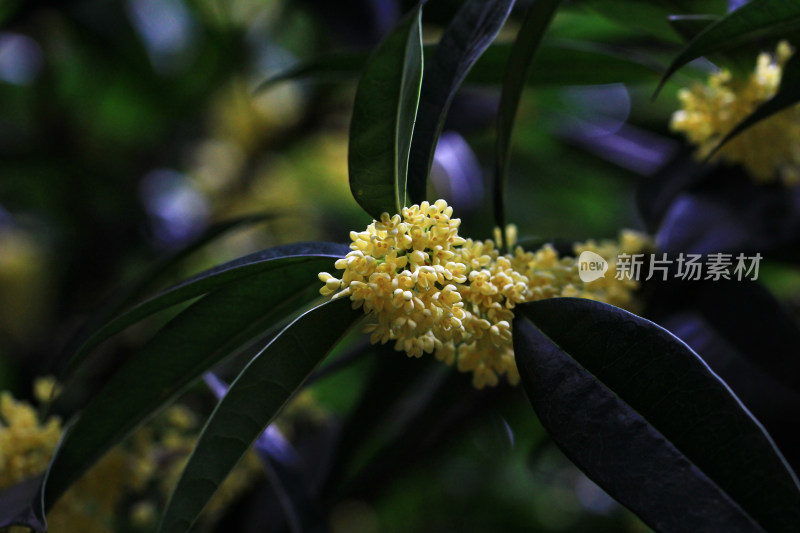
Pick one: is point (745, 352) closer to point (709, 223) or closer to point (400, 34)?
point (709, 223)

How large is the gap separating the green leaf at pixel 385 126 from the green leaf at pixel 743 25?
9.5 inches

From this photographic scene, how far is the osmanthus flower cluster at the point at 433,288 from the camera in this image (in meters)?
0.52

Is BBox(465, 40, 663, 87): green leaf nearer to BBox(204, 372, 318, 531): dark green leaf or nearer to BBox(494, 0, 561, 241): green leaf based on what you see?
BBox(494, 0, 561, 241): green leaf

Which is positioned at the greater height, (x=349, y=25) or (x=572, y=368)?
(x=349, y=25)

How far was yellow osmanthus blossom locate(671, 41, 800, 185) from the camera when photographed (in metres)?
0.79

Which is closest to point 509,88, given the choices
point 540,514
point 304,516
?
point 304,516

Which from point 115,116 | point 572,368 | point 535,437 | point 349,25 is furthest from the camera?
point 115,116

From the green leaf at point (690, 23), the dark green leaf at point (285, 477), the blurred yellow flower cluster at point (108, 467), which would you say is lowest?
the blurred yellow flower cluster at point (108, 467)

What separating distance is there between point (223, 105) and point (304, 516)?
139 centimetres

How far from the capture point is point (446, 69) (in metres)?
0.64

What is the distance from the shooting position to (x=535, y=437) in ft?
4.39

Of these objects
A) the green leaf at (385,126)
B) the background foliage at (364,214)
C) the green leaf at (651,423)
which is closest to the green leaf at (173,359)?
the background foliage at (364,214)

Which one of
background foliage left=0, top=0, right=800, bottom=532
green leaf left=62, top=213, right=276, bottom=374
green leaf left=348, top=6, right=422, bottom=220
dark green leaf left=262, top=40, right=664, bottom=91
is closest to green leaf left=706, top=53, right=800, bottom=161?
background foliage left=0, top=0, right=800, bottom=532

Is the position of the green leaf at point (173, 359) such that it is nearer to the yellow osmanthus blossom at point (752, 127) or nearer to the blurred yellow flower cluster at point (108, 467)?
the blurred yellow flower cluster at point (108, 467)
